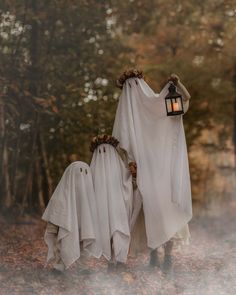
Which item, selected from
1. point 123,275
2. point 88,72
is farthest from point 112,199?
point 88,72

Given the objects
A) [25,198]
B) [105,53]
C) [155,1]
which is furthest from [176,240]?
[155,1]

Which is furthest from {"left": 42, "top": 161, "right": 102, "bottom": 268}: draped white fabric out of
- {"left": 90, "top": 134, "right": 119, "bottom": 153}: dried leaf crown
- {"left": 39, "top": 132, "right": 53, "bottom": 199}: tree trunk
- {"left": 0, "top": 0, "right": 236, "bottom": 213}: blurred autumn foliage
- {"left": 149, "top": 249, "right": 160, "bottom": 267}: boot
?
{"left": 39, "top": 132, "right": 53, "bottom": 199}: tree trunk

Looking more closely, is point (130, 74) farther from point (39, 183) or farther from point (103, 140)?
point (39, 183)

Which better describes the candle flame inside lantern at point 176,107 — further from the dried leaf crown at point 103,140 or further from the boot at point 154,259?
the boot at point 154,259

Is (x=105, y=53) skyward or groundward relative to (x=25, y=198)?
skyward

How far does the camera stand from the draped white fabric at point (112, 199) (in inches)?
206

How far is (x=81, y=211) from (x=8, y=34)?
391 centimetres

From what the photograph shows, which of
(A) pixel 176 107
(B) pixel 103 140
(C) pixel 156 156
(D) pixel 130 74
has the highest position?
(D) pixel 130 74

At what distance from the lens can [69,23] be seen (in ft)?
28.0

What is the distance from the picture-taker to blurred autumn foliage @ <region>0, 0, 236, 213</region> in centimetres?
816

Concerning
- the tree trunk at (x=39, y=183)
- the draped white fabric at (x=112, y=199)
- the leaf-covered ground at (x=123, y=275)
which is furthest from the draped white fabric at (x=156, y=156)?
the tree trunk at (x=39, y=183)

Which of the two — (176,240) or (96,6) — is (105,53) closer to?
(96,6)

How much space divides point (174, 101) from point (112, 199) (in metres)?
1.10

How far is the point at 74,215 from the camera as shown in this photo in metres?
5.17
